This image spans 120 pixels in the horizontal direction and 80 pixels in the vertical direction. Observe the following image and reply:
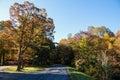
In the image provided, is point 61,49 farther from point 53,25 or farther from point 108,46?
point 53,25

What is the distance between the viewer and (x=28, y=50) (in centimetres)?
5250

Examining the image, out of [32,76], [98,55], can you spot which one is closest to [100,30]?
[98,55]

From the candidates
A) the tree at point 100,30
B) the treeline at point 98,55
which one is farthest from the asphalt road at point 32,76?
the tree at point 100,30

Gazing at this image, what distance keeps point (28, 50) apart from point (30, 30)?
6111 millimetres

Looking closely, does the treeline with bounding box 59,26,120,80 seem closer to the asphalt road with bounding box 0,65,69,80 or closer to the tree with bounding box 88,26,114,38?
Result: the tree with bounding box 88,26,114,38

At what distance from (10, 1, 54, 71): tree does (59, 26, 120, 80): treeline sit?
12.0 metres

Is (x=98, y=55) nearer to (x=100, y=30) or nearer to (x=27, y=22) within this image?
(x=27, y=22)

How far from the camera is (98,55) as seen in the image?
164ft

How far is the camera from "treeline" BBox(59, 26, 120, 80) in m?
43.7

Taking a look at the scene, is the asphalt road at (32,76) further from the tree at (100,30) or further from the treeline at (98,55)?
the tree at (100,30)

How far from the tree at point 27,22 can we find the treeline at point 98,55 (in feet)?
39.3

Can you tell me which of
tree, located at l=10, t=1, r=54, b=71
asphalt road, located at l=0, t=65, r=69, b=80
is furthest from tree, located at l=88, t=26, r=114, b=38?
asphalt road, located at l=0, t=65, r=69, b=80

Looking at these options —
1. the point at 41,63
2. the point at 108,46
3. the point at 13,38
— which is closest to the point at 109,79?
the point at 13,38

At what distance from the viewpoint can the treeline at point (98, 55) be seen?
43688mm
